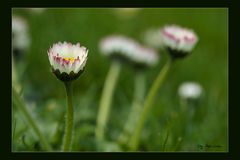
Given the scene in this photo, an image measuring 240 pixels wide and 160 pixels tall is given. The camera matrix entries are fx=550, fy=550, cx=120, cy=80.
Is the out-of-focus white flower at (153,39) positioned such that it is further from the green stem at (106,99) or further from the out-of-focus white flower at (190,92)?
the out-of-focus white flower at (190,92)

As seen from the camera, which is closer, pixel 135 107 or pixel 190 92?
pixel 135 107

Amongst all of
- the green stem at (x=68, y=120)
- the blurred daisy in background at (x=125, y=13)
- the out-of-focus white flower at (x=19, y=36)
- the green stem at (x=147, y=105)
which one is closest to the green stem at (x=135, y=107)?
the green stem at (x=147, y=105)

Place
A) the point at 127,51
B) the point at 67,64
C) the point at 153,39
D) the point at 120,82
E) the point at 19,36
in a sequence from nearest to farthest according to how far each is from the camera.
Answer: the point at 67,64 < the point at 127,51 < the point at 19,36 < the point at 120,82 < the point at 153,39

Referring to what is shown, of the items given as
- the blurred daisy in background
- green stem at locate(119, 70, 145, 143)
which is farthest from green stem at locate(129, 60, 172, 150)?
the blurred daisy in background

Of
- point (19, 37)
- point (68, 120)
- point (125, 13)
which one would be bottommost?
point (68, 120)

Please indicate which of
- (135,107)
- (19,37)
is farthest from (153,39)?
(135,107)

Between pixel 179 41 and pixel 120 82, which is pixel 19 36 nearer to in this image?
pixel 120 82
